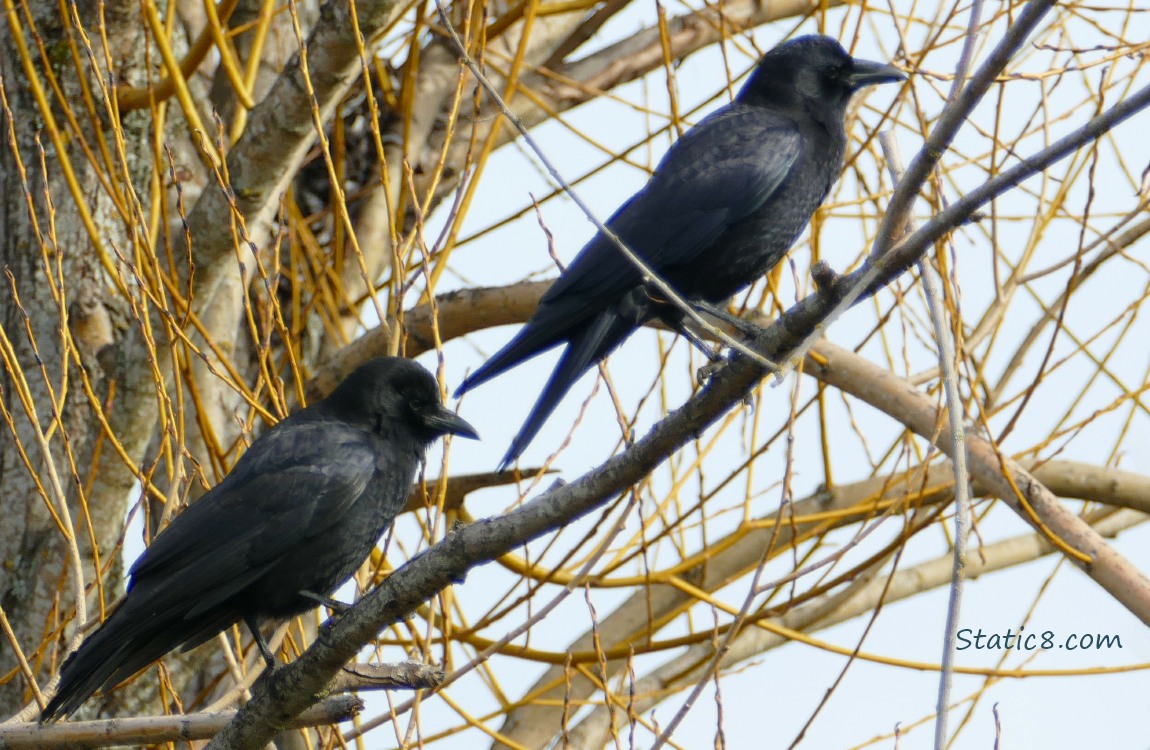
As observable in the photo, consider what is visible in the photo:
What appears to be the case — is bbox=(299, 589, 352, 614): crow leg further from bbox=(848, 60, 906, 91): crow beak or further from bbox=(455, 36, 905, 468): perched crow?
bbox=(848, 60, 906, 91): crow beak

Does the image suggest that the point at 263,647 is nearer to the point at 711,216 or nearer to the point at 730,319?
the point at 730,319

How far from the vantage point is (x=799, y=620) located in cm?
616

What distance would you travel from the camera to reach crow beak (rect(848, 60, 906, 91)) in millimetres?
4574

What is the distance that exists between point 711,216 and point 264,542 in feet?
5.71

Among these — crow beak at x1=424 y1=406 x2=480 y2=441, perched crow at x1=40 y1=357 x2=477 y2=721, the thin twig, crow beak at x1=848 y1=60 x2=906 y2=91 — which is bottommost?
the thin twig

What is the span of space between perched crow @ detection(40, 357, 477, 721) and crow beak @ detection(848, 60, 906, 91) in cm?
214

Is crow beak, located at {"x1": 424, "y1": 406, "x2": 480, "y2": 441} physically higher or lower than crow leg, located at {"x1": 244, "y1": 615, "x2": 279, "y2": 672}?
higher

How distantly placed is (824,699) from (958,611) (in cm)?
128

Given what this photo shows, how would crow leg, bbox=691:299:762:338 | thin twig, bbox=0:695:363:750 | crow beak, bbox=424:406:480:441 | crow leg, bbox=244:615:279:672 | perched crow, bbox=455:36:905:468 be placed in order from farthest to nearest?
crow beak, bbox=424:406:480:441 → perched crow, bbox=455:36:905:468 → crow leg, bbox=691:299:762:338 → crow leg, bbox=244:615:279:672 → thin twig, bbox=0:695:363:750

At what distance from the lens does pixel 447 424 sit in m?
4.14

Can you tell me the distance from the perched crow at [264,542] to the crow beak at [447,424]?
0.50 feet

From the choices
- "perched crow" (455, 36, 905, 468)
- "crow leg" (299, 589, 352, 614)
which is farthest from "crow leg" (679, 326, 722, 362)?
"crow leg" (299, 589, 352, 614)

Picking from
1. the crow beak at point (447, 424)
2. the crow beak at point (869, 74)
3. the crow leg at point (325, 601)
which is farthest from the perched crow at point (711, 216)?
the crow leg at point (325, 601)

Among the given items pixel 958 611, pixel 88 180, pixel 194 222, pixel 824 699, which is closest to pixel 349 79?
pixel 194 222
